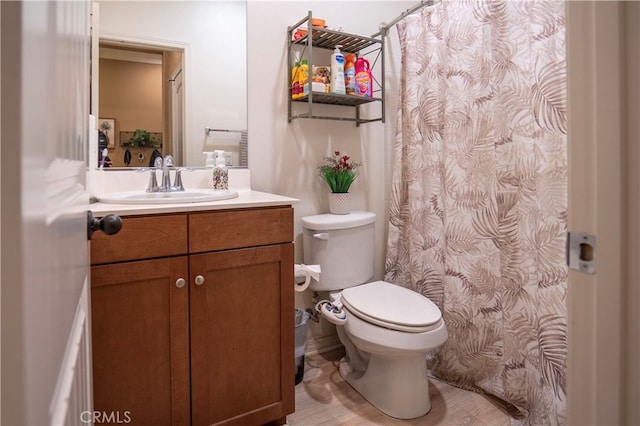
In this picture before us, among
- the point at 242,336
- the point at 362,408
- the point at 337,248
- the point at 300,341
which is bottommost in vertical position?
the point at 362,408

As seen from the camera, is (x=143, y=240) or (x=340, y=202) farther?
(x=340, y=202)

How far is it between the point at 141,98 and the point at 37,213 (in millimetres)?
1465

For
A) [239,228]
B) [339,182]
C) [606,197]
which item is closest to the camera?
[606,197]

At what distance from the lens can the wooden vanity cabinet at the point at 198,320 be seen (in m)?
1.14

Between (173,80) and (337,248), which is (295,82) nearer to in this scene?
(173,80)

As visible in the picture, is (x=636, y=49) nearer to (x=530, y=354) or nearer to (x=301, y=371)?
(x=530, y=354)

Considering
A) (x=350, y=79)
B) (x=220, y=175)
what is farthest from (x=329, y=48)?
(x=220, y=175)

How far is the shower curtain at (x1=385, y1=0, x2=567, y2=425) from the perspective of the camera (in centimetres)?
137

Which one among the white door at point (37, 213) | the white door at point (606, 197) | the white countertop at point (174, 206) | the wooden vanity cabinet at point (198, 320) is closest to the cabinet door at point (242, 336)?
the wooden vanity cabinet at point (198, 320)

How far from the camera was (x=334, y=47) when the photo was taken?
6.62 ft

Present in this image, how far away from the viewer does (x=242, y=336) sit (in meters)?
1.33

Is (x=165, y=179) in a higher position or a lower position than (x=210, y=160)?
lower

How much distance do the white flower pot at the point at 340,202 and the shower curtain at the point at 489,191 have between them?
0.96 feet

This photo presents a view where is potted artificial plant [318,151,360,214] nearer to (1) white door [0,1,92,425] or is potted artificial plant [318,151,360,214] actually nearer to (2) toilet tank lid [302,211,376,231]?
(2) toilet tank lid [302,211,376,231]
